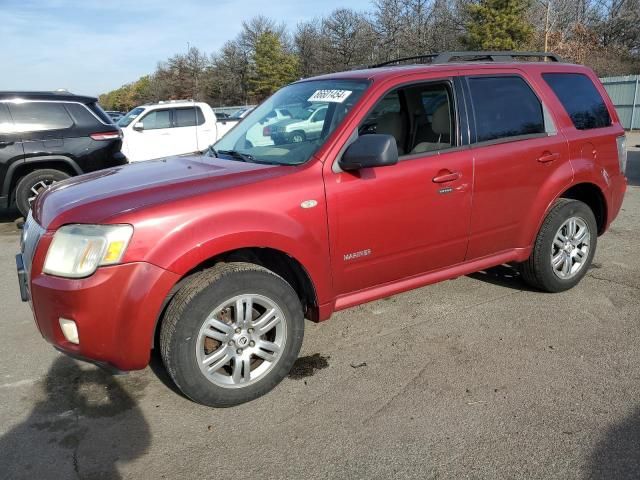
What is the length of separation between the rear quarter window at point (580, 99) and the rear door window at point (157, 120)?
957 centimetres

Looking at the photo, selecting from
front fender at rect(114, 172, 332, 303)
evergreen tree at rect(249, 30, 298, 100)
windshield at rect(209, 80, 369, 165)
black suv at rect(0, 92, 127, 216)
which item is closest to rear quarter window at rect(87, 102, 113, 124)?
black suv at rect(0, 92, 127, 216)

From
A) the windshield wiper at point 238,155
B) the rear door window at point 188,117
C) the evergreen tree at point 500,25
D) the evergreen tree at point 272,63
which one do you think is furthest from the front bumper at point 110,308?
the evergreen tree at point 272,63

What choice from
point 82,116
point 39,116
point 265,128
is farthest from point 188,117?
point 265,128

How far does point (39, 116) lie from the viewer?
25.2 ft

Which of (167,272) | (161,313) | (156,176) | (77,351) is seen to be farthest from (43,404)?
(156,176)

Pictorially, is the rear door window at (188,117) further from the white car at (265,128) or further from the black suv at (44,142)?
the white car at (265,128)

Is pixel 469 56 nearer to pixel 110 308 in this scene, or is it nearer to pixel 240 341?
pixel 240 341

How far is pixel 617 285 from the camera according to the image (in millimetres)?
4641

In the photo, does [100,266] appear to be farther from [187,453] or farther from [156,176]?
[187,453]

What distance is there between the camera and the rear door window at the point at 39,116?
7539mm

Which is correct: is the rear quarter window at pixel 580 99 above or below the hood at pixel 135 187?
above

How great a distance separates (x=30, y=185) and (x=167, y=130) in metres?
4.71

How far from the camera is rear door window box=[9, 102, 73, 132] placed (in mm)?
7539

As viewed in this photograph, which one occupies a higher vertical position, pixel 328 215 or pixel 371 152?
pixel 371 152
